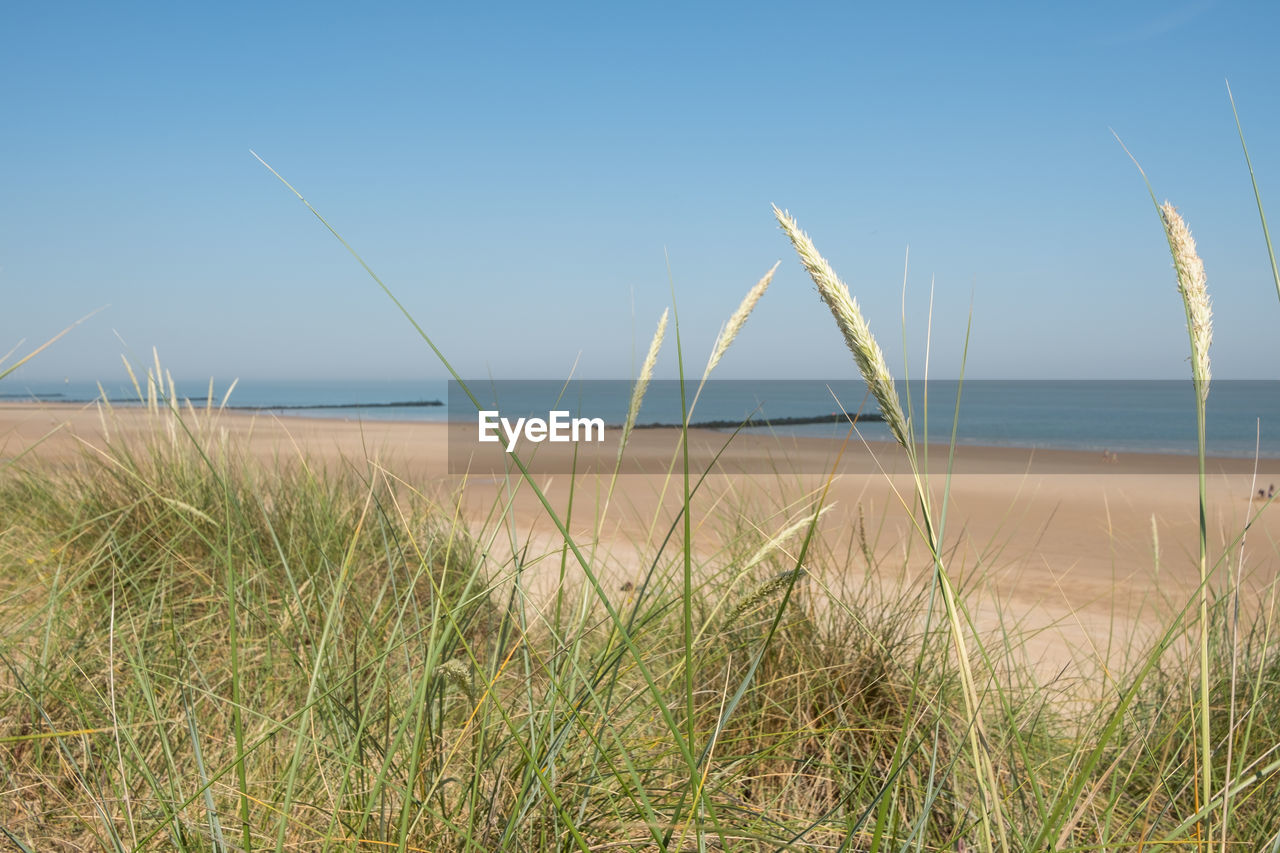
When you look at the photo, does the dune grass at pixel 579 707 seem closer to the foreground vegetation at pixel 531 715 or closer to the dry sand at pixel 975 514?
the foreground vegetation at pixel 531 715

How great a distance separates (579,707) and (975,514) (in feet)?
30.4

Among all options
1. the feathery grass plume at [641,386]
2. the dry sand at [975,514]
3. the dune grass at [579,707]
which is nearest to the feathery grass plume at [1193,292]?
the dune grass at [579,707]

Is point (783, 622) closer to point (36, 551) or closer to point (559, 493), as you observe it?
point (36, 551)

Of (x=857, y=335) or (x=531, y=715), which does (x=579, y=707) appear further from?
(x=857, y=335)

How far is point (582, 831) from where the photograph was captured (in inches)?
51.0

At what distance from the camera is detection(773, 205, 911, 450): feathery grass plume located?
0.76m

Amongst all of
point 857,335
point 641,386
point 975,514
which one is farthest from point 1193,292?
point 975,514

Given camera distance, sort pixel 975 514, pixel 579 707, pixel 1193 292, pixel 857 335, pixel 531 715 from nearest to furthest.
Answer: pixel 857 335 < pixel 1193 292 < pixel 579 707 < pixel 531 715 < pixel 975 514

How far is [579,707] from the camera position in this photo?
107 centimetres

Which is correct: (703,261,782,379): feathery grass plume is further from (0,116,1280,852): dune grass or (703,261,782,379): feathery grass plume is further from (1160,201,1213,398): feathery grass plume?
(1160,201,1213,398): feathery grass plume

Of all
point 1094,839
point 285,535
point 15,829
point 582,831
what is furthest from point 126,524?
point 1094,839

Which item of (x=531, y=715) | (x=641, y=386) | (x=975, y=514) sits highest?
(x=641, y=386)

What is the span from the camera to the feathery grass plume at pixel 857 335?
0.76 metres

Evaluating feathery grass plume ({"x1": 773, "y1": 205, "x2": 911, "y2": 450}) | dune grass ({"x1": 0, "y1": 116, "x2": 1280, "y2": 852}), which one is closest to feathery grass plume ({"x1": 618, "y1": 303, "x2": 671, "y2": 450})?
dune grass ({"x1": 0, "y1": 116, "x2": 1280, "y2": 852})
